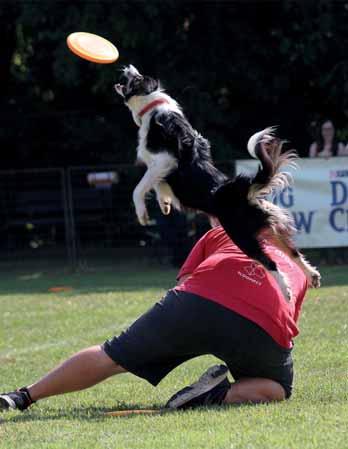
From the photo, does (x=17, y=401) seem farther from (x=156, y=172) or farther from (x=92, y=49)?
(x=92, y=49)

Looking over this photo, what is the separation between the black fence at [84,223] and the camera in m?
14.5

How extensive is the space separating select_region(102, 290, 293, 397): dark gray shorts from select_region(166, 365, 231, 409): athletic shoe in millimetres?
105

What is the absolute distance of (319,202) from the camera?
13555 millimetres

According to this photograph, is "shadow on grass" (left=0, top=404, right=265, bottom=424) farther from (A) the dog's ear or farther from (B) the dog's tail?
(A) the dog's ear

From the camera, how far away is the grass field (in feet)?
14.7

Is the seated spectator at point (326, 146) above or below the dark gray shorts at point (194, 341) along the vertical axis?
above

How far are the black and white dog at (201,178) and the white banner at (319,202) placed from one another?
7.27 m

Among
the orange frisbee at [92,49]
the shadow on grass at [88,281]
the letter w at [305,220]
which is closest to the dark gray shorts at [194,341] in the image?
the orange frisbee at [92,49]

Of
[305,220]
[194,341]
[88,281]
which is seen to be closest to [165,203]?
[194,341]

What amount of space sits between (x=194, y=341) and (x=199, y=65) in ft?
39.5

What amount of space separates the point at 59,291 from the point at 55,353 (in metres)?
4.46

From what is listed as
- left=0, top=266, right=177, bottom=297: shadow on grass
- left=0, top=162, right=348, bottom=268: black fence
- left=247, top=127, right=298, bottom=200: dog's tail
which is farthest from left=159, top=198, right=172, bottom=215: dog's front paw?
left=0, top=162, right=348, bottom=268: black fence

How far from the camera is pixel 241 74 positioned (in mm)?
16844

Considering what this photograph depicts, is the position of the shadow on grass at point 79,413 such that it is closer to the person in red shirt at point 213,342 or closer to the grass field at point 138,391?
the grass field at point 138,391
